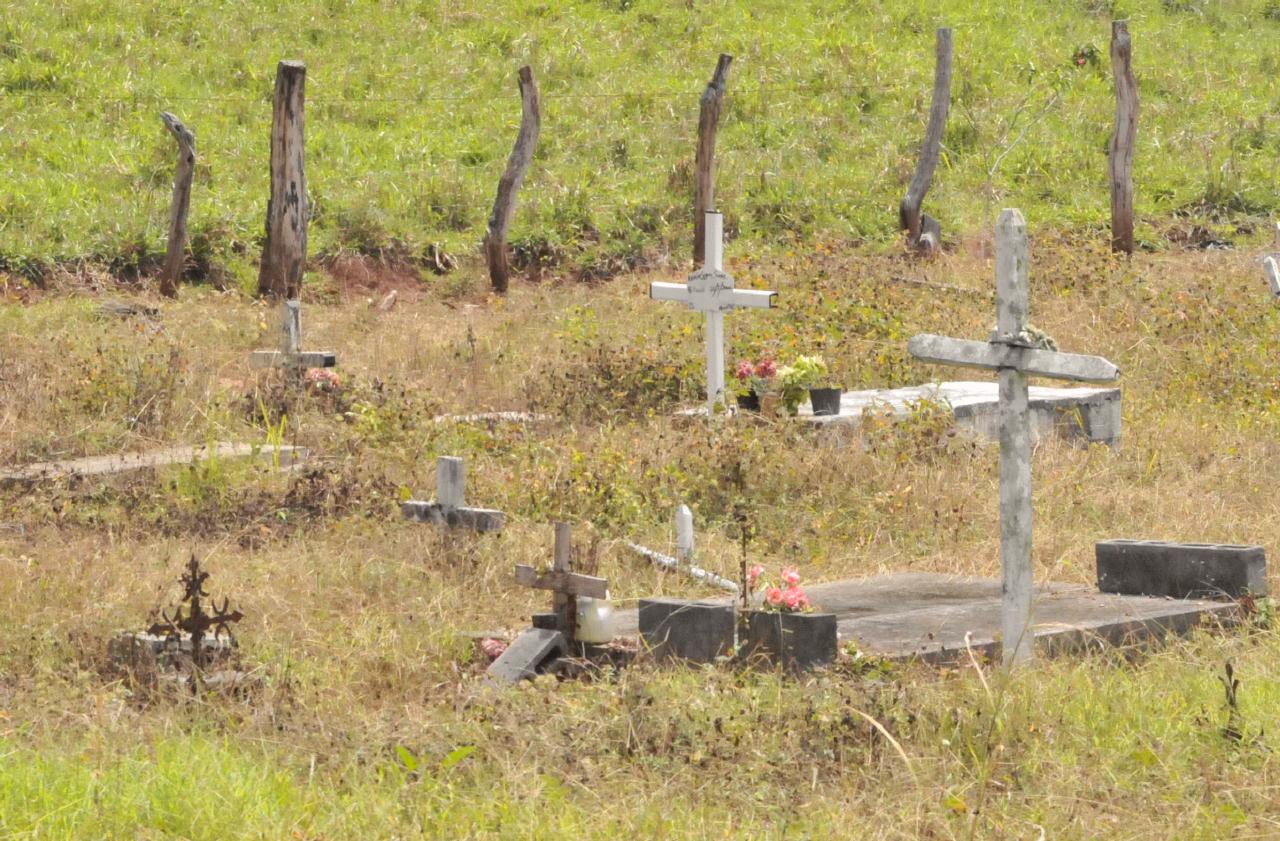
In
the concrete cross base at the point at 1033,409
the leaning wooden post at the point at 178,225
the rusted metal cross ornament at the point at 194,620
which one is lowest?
the rusted metal cross ornament at the point at 194,620

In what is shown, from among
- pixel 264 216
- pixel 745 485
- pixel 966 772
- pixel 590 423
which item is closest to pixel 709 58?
pixel 264 216

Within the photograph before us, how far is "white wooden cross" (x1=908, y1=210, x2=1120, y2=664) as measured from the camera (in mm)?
5762

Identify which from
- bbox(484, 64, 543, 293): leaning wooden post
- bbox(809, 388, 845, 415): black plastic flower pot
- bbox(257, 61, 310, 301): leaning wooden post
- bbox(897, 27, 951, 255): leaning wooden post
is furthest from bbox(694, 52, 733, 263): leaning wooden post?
bbox(809, 388, 845, 415): black plastic flower pot

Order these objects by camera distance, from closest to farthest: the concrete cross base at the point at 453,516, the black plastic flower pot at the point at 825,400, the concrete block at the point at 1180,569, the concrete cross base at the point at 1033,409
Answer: the concrete block at the point at 1180,569 < the concrete cross base at the point at 453,516 < the black plastic flower pot at the point at 825,400 < the concrete cross base at the point at 1033,409

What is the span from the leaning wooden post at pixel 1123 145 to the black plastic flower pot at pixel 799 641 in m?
12.9

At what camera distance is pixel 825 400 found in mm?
10445

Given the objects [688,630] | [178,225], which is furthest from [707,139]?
[688,630]

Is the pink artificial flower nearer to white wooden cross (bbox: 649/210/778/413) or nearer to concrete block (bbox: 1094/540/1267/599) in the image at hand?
concrete block (bbox: 1094/540/1267/599)

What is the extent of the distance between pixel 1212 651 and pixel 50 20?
851 inches

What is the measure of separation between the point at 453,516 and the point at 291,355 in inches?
160

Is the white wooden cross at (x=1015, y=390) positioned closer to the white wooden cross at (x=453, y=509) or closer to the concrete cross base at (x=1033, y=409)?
the white wooden cross at (x=453, y=509)

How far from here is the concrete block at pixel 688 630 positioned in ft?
20.4

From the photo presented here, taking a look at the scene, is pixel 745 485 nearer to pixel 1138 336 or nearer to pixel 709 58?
pixel 1138 336

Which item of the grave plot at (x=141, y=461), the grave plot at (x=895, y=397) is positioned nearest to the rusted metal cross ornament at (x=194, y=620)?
the grave plot at (x=141, y=461)
